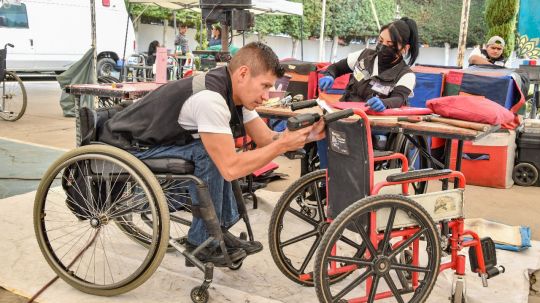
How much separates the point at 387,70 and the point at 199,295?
194 cm

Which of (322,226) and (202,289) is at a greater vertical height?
(322,226)

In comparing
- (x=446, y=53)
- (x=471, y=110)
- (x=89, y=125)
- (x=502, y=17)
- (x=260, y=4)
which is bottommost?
(x=446, y=53)

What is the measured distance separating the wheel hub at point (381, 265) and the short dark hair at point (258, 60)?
862 mm

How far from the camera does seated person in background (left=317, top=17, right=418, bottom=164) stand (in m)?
3.34

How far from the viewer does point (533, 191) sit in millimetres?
4680

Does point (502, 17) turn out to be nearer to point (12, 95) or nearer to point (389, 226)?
point (12, 95)

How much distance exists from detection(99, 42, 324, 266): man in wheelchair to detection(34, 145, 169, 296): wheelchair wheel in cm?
16

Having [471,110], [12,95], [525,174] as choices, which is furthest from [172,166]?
[12,95]

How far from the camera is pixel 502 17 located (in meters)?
9.69

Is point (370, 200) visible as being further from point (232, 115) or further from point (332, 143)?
point (232, 115)

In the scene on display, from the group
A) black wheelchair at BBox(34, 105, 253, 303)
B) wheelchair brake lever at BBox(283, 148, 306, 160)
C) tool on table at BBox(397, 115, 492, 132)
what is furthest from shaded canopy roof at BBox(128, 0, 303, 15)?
black wheelchair at BBox(34, 105, 253, 303)

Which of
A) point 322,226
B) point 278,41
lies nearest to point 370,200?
point 322,226

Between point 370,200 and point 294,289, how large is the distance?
80cm

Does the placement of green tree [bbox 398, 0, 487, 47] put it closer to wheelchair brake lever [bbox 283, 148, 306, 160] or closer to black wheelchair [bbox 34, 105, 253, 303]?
wheelchair brake lever [bbox 283, 148, 306, 160]
